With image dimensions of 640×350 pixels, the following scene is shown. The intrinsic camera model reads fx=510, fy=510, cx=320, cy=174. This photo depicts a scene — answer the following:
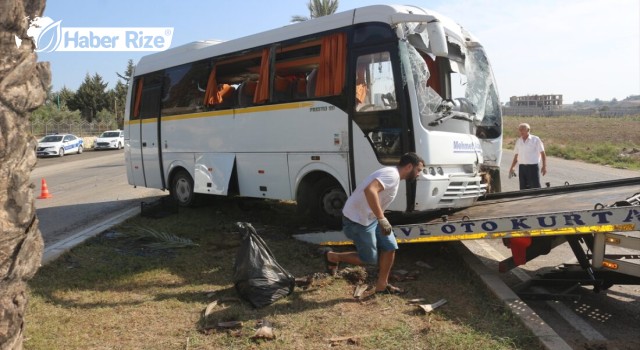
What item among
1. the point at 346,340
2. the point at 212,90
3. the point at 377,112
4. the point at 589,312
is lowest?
the point at 589,312

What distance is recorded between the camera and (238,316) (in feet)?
15.4

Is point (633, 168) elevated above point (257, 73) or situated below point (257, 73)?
below

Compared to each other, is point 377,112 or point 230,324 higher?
point 377,112

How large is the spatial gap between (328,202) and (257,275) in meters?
2.59

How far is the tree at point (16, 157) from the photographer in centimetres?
304

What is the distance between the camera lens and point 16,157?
3162mm

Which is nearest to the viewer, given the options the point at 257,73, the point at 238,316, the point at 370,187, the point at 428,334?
the point at 428,334

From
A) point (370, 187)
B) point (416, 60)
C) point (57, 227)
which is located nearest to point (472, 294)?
point (370, 187)

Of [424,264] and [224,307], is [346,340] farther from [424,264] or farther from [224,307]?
[424,264]

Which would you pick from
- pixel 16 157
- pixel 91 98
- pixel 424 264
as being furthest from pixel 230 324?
pixel 91 98

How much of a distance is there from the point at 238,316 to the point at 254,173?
12.8 ft

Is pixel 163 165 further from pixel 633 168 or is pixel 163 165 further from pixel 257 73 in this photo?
pixel 633 168

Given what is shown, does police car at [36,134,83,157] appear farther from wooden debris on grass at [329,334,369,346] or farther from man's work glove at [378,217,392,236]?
wooden debris on grass at [329,334,369,346]

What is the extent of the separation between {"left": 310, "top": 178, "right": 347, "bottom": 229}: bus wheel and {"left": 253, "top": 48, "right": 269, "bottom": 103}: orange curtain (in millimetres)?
1656
